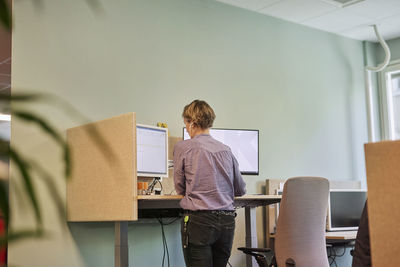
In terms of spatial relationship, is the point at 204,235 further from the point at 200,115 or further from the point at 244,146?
the point at 244,146

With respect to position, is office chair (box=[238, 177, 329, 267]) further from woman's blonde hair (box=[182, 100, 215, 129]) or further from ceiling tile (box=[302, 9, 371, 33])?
ceiling tile (box=[302, 9, 371, 33])

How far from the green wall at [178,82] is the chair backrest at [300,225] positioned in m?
1.21

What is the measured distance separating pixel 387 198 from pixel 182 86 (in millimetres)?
2795

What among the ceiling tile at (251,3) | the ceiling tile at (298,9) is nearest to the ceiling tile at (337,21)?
the ceiling tile at (298,9)

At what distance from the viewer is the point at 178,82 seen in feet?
12.7

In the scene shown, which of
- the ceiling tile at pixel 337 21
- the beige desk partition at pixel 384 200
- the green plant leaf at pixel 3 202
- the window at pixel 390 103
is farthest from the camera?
the window at pixel 390 103

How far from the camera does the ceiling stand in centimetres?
433

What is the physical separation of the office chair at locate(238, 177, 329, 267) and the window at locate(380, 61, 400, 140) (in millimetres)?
2891

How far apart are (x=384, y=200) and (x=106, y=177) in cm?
188

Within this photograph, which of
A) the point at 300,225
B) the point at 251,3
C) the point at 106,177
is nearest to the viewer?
the point at 300,225

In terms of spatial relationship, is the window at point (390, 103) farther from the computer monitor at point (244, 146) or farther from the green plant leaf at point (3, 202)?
the green plant leaf at point (3, 202)

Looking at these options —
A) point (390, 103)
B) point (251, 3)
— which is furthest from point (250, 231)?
point (390, 103)

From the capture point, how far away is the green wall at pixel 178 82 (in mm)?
3166

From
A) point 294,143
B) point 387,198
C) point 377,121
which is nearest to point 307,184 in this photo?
point 387,198
